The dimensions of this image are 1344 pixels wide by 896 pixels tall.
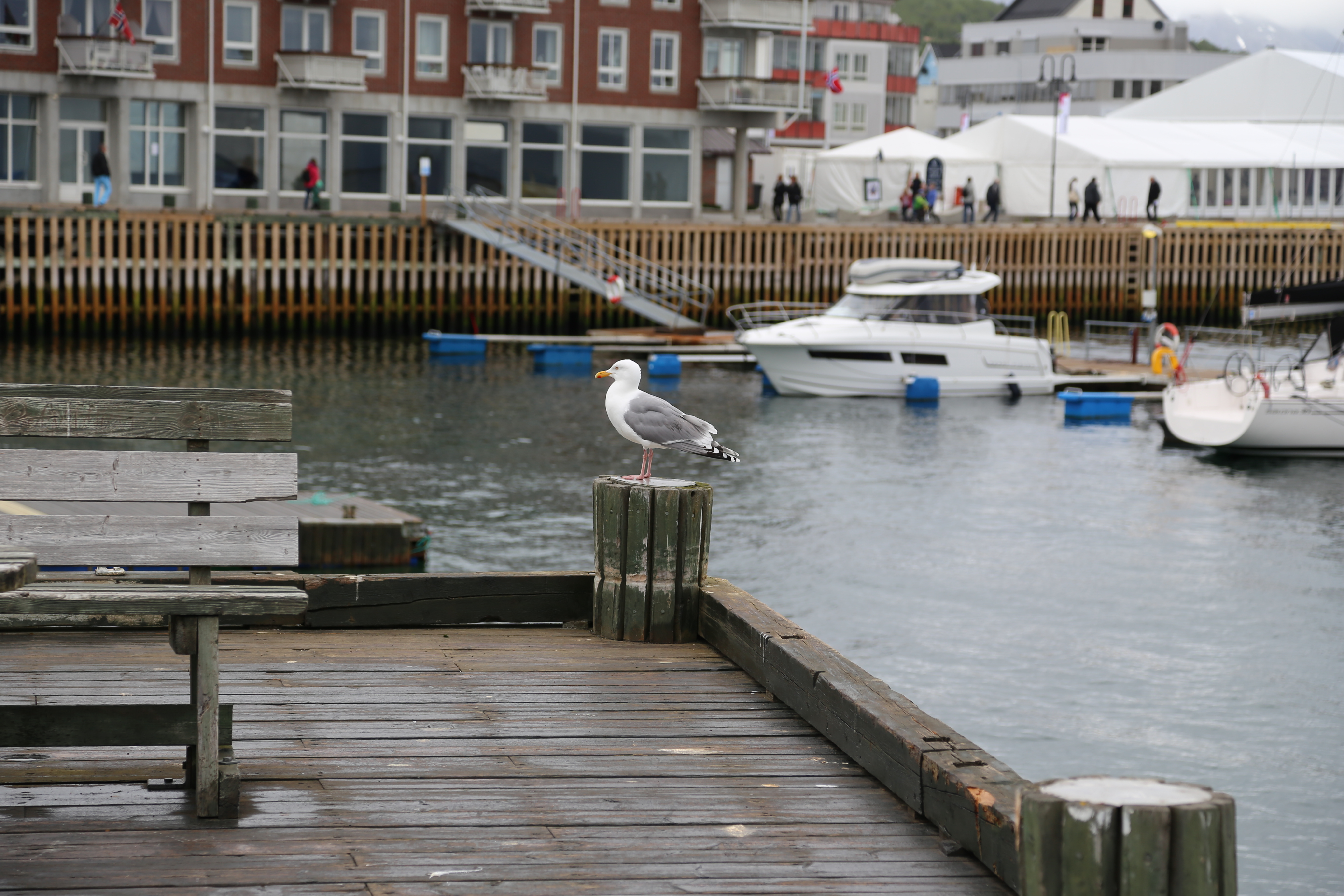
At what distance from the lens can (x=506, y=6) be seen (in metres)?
49.2

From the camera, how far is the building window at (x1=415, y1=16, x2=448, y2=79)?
4925cm

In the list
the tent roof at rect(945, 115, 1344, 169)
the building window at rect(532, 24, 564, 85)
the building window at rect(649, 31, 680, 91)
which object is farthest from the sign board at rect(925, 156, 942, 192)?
the building window at rect(532, 24, 564, 85)

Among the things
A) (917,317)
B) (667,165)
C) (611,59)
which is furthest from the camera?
(667,165)

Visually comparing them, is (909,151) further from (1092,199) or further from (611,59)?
(611,59)

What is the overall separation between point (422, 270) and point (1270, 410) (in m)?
24.1

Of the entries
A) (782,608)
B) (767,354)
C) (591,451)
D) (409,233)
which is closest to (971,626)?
(782,608)

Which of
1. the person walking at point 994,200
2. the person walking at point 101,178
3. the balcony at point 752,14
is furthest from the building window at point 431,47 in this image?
the person walking at point 994,200

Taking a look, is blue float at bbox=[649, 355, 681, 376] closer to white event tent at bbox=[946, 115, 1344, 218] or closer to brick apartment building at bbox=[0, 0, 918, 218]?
brick apartment building at bbox=[0, 0, 918, 218]

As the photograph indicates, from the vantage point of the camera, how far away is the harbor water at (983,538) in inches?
523

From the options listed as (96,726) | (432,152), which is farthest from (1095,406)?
(96,726)

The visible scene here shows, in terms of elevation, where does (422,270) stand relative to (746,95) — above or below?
below

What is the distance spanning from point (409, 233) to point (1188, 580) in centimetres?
2985

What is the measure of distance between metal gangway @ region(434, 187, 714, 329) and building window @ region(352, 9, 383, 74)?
14.6 ft

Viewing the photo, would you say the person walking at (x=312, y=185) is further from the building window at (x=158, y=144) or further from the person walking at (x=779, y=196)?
the person walking at (x=779, y=196)
